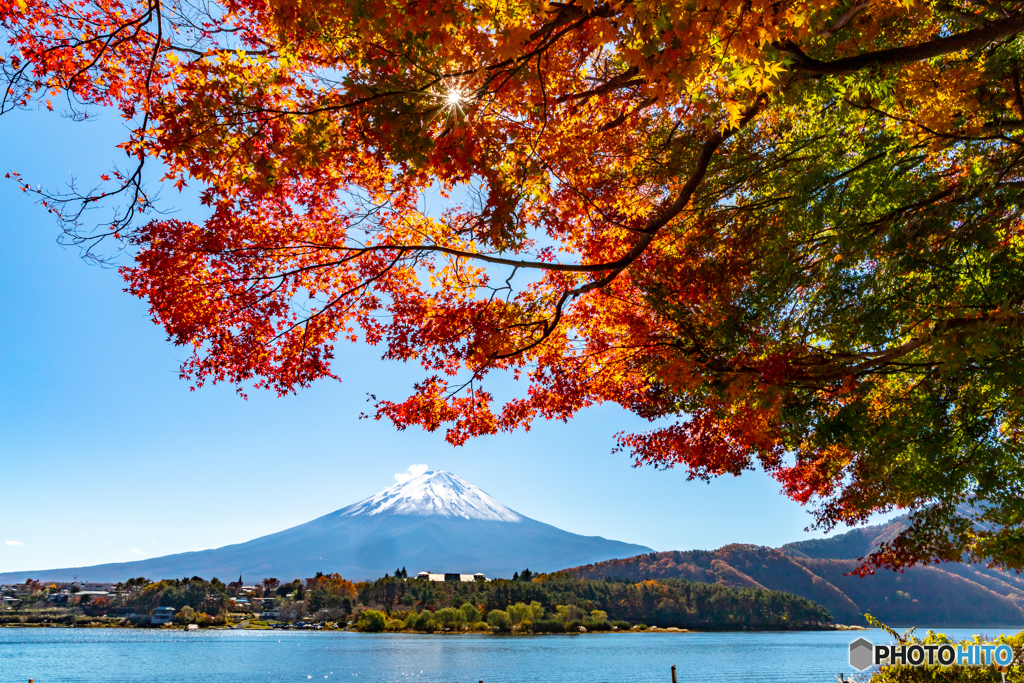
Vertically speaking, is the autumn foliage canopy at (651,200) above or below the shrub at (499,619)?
above

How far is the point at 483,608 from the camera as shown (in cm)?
8700

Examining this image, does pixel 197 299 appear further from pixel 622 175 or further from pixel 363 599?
pixel 363 599

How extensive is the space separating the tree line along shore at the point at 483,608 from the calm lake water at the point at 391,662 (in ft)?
17.1

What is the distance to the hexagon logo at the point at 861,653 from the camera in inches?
344

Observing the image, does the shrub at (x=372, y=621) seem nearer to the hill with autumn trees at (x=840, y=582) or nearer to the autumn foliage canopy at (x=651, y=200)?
the hill with autumn trees at (x=840, y=582)

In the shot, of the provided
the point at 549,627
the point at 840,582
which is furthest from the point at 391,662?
the point at 840,582

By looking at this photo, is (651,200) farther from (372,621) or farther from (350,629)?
(350,629)

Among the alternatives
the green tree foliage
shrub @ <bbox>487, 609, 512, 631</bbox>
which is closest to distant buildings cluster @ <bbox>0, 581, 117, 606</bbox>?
the green tree foliage

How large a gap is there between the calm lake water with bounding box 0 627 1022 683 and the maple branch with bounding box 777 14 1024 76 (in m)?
40.2

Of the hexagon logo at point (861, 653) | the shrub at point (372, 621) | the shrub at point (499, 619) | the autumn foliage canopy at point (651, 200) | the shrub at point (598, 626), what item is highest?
the autumn foliage canopy at point (651, 200)

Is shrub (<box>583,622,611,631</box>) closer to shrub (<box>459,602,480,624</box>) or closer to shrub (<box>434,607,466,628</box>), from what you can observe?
shrub (<box>459,602,480,624</box>)

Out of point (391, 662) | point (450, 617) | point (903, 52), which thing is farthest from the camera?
point (450, 617)

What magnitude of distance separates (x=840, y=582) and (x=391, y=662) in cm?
9134

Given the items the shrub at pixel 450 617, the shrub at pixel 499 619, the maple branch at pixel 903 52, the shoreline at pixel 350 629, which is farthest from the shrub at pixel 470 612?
the maple branch at pixel 903 52
